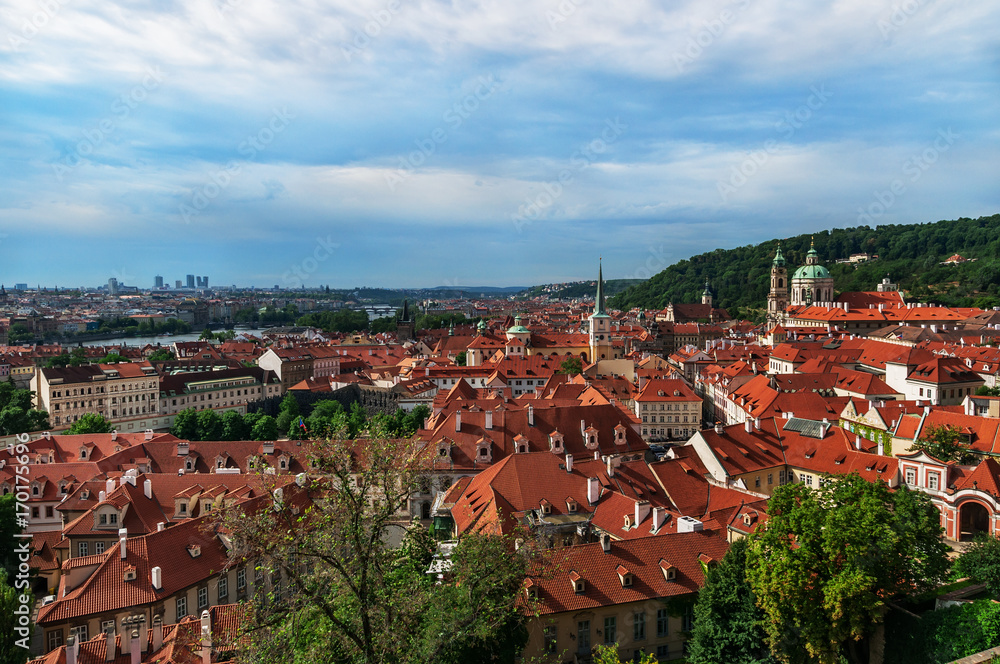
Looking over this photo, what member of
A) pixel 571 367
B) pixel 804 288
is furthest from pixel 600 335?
pixel 804 288

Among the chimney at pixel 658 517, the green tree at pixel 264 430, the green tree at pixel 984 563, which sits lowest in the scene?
the green tree at pixel 264 430

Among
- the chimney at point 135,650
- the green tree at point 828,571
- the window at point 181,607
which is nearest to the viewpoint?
the green tree at point 828,571

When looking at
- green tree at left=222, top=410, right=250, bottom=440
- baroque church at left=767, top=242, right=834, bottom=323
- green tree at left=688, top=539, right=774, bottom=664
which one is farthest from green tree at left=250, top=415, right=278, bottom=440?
baroque church at left=767, top=242, right=834, bottom=323

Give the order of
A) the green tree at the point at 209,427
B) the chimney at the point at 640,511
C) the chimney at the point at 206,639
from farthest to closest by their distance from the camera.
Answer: the green tree at the point at 209,427 < the chimney at the point at 640,511 < the chimney at the point at 206,639

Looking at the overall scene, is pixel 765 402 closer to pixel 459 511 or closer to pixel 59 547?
pixel 459 511

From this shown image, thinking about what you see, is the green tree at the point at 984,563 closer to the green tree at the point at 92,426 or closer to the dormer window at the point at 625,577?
the dormer window at the point at 625,577

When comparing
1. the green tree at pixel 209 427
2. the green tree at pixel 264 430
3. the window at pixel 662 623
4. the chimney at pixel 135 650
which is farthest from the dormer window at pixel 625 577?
the green tree at pixel 209 427

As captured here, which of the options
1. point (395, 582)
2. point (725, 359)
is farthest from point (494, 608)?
point (725, 359)
